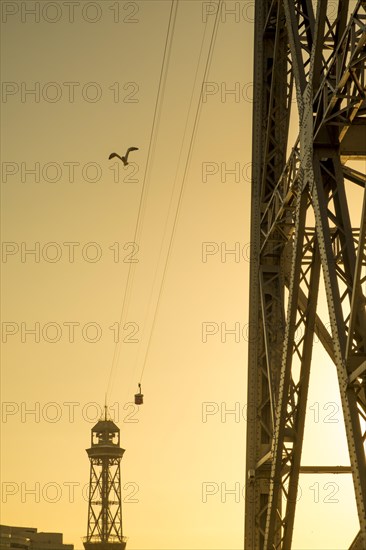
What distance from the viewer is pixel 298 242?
17656mm

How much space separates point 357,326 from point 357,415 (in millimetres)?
1330

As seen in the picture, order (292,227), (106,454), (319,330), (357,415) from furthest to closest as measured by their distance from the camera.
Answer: (106,454)
(292,227)
(319,330)
(357,415)

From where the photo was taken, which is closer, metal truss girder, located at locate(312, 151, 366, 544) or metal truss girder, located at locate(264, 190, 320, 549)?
metal truss girder, located at locate(312, 151, 366, 544)

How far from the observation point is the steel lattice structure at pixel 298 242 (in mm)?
15055

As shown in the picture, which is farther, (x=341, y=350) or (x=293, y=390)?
(x=293, y=390)

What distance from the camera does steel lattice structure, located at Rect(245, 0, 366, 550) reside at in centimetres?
1505

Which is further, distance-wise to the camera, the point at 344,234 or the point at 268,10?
the point at 268,10

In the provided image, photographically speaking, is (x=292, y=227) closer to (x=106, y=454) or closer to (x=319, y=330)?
(x=319, y=330)

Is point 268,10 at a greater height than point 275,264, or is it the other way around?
point 268,10

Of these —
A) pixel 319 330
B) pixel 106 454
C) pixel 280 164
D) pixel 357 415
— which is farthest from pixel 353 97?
pixel 106 454

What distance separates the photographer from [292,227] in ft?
73.0

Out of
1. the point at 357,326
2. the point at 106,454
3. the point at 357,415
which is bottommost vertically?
the point at 357,415

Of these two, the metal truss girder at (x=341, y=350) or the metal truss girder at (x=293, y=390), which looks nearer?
the metal truss girder at (x=341, y=350)

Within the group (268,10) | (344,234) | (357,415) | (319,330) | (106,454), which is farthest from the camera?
(106,454)
